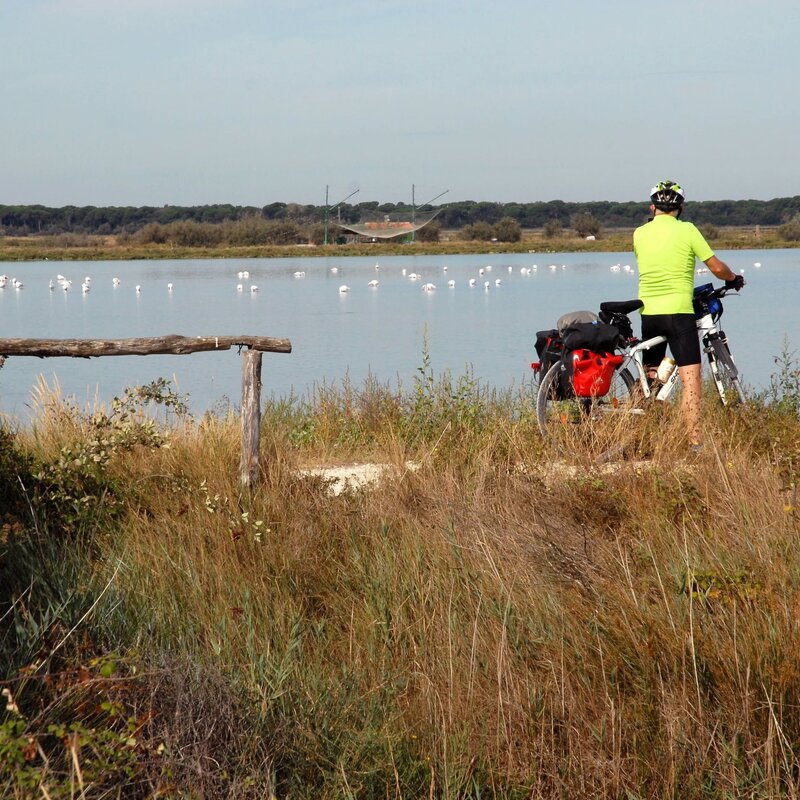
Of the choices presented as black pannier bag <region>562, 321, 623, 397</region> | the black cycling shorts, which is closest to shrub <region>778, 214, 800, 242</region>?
the black cycling shorts

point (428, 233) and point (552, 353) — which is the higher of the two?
point (428, 233)

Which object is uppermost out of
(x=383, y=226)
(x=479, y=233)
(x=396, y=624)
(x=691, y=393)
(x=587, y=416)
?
(x=383, y=226)

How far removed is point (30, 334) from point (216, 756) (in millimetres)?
21473

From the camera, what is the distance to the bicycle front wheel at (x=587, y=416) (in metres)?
7.44

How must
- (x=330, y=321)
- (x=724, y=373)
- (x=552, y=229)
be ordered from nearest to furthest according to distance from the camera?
(x=724, y=373) < (x=330, y=321) < (x=552, y=229)

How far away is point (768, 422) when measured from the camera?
329 inches

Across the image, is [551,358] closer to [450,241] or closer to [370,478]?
[370,478]

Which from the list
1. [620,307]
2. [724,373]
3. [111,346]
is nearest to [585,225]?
[724,373]

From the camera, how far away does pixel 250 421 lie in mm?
7051

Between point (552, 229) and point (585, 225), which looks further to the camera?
point (552, 229)

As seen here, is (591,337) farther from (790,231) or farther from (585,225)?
(585,225)

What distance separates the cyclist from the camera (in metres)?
7.76

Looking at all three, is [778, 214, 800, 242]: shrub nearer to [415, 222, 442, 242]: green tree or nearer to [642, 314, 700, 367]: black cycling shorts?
[415, 222, 442, 242]: green tree

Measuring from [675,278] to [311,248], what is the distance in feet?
235
